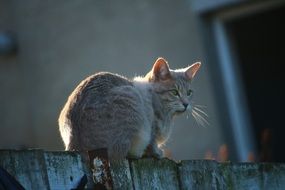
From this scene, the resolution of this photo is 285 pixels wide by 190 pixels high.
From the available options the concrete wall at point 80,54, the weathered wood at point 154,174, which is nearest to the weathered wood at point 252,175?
the weathered wood at point 154,174

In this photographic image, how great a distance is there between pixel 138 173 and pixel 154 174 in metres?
0.08

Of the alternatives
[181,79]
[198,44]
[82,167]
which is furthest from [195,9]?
[82,167]

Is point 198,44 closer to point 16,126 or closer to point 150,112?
point 16,126

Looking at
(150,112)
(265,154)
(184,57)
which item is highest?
(184,57)

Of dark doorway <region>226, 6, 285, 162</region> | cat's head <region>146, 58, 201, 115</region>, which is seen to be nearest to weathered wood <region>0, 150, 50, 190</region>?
cat's head <region>146, 58, 201, 115</region>

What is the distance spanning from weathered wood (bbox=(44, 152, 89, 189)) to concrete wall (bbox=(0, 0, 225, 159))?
530cm

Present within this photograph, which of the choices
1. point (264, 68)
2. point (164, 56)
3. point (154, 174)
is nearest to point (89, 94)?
point (154, 174)

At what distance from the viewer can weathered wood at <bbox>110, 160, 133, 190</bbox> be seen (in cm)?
308

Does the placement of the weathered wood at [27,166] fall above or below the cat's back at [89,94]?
below

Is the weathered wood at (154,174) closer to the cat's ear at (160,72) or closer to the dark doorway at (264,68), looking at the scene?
the cat's ear at (160,72)

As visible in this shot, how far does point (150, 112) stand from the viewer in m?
4.15

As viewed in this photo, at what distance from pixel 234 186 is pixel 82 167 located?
0.75m

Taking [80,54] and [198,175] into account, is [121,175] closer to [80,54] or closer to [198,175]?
[198,175]

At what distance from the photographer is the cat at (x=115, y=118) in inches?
144
